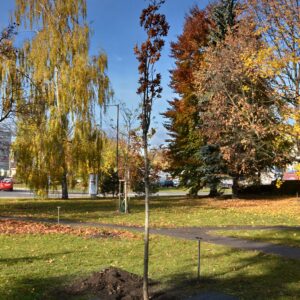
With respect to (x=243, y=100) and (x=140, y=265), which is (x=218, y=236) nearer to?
(x=140, y=265)

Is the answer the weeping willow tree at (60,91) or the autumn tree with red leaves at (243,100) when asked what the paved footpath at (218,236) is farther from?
the weeping willow tree at (60,91)

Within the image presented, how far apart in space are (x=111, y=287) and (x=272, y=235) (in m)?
7.56

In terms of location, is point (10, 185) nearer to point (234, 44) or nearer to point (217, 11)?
point (217, 11)

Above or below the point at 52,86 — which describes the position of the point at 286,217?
below

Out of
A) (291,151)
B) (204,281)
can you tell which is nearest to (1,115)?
(291,151)

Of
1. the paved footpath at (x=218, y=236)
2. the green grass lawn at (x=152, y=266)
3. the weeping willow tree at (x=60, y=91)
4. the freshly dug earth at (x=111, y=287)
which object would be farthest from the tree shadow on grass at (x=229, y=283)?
the weeping willow tree at (x=60, y=91)

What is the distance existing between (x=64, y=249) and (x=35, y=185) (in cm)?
2005

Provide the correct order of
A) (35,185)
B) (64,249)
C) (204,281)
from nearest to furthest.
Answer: (204,281) < (64,249) < (35,185)

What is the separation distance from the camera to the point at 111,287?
666 centimetres

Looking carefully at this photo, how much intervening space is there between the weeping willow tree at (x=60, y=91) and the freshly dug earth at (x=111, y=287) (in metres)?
22.5

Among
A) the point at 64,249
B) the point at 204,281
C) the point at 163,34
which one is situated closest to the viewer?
the point at 163,34

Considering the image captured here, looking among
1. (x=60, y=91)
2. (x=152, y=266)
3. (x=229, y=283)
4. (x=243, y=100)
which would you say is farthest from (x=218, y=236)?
(x=60, y=91)

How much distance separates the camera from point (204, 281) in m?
7.41

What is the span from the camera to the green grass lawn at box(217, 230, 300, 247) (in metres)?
11.8
